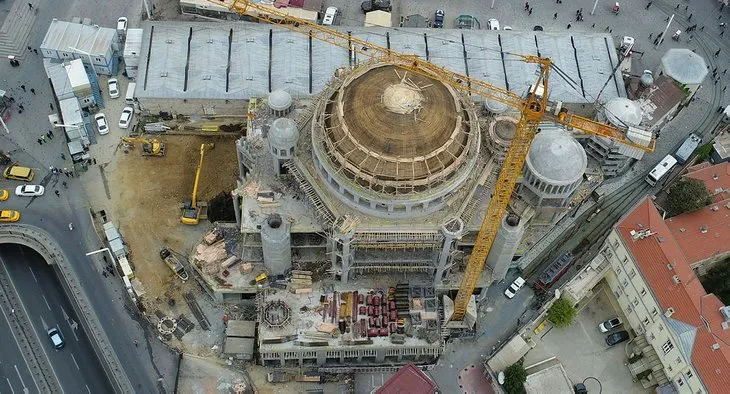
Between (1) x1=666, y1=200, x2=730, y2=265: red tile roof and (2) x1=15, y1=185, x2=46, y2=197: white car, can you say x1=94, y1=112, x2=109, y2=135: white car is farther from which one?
(1) x1=666, y1=200, x2=730, y2=265: red tile roof

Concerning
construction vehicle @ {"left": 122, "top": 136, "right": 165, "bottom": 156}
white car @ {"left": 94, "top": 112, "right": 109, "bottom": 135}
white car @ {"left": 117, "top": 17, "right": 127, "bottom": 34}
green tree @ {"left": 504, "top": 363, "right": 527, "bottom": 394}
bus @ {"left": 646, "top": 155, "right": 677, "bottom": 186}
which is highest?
white car @ {"left": 117, "top": 17, "right": 127, "bottom": 34}

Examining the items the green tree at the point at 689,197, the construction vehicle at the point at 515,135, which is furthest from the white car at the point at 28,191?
the green tree at the point at 689,197

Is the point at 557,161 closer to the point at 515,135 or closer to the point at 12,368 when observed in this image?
the point at 515,135

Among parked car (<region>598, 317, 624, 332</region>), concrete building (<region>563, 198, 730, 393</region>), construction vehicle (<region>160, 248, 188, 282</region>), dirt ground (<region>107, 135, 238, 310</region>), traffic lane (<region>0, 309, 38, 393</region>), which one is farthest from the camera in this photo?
dirt ground (<region>107, 135, 238, 310</region>)

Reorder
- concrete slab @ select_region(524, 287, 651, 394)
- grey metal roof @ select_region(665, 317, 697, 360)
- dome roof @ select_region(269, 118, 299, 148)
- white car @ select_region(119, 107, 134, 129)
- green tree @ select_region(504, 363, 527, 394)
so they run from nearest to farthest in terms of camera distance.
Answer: grey metal roof @ select_region(665, 317, 697, 360) < green tree @ select_region(504, 363, 527, 394) < dome roof @ select_region(269, 118, 299, 148) < concrete slab @ select_region(524, 287, 651, 394) < white car @ select_region(119, 107, 134, 129)

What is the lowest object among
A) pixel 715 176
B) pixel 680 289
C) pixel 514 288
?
pixel 680 289

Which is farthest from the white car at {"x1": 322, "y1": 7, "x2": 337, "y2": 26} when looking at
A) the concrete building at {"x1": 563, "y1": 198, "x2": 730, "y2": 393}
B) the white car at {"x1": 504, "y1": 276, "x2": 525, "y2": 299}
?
the concrete building at {"x1": 563, "y1": 198, "x2": 730, "y2": 393}

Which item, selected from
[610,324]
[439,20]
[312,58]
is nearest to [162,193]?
[312,58]

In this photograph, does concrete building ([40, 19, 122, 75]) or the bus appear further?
concrete building ([40, 19, 122, 75])
